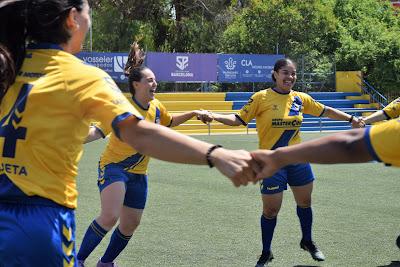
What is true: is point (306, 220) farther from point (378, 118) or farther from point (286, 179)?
point (378, 118)

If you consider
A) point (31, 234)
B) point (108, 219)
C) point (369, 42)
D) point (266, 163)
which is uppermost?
point (266, 163)

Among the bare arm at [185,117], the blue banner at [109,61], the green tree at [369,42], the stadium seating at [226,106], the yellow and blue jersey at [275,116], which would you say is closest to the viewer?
the bare arm at [185,117]

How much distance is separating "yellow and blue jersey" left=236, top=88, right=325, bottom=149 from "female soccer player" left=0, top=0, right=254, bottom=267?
383 cm

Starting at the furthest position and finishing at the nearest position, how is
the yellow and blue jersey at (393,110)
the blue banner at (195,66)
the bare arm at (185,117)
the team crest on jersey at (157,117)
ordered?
the blue banner at (195,66)
the yellow and blue jersey at (393,110)
the bare arm at (185,117)
the team crest on jersey at (157,117)

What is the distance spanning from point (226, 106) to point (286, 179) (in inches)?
822

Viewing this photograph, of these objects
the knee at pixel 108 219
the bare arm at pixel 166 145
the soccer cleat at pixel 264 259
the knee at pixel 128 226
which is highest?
the bare arm at pixel 166 145

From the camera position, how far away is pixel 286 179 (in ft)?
20.9

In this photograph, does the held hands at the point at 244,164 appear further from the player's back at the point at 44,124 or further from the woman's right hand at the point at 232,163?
the player's back at the point at 44,124

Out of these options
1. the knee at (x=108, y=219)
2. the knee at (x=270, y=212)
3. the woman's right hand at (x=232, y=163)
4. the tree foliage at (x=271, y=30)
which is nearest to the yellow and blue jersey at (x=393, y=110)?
the knee at (x=270, y=212)

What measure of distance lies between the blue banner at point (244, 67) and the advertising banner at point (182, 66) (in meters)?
0.46

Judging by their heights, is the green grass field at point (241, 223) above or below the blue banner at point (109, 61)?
above

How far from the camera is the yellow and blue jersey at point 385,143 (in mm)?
2611

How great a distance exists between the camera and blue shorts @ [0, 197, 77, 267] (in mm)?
2600

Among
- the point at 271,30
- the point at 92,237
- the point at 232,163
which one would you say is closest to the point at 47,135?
the point at 232,163
